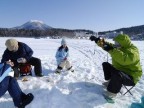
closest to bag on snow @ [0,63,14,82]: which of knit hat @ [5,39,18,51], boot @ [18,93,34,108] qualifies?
boot @ [18,93,34,108]

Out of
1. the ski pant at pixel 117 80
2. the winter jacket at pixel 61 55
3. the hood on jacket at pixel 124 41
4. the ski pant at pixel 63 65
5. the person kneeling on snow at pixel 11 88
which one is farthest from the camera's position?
the winter jacket at pixel 61 55

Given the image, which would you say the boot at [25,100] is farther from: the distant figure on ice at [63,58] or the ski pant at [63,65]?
the distant figure on ice at [63,58]

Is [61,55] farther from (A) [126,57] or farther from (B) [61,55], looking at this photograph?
(A) [126,57]

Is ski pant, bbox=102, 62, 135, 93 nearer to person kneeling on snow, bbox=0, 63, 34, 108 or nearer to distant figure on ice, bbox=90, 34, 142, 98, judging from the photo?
distant figure on ice, bbox=90, 34, 142, 98

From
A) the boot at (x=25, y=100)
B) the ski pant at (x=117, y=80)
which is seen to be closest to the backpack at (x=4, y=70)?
the boot at (x=25, y=100)

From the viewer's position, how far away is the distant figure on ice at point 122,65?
4.96 m

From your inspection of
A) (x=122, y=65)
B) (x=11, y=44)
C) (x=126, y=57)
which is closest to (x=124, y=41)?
(x=126, y=57)

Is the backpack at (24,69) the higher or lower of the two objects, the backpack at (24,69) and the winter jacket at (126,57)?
the lower

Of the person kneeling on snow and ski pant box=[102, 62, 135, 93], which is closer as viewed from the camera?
the person kneeling on snow

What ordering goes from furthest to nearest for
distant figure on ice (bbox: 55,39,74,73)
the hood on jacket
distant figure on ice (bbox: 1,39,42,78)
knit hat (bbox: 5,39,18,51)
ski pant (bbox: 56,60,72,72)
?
1. distant figure on ice (bbox: 55,39,74,73)
2. ski pant (bbox: 56,60,72,72)
3. distant figure on ice (bbox: 1,39,42,78)
4. knit hat (bbox: 5,39,18,51)
5. the hood on jacket

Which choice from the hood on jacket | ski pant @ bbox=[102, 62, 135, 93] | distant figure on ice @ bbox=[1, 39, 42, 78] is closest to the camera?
ski pant @ bbox=[102, 62, 135, 93]

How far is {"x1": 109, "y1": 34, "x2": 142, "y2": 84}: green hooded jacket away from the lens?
497 centimetres

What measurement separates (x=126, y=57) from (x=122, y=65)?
34cm

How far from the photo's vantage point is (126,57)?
495 centimetres
